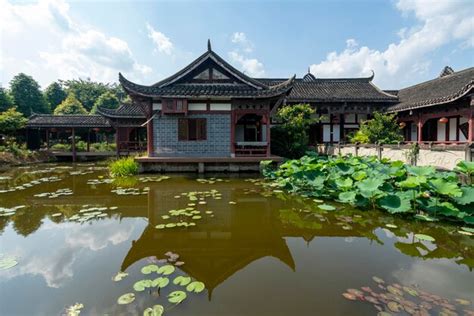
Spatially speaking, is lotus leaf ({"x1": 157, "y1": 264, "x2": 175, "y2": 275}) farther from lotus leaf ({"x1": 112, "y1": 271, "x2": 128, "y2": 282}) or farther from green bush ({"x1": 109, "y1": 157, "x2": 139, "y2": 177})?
green bush ({"x1": 109, "y1": 157, "x2": 139, "y2": 177})

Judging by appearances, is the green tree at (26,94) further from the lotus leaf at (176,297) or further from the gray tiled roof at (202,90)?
the lotus leaf at (176,297)

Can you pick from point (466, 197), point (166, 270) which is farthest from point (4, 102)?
point (466, 197)

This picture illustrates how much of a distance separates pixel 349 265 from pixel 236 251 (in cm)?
136

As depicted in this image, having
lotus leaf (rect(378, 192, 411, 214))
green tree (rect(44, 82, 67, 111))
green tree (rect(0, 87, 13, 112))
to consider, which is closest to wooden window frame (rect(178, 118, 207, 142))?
lotus leaf (rect(378, 192, 411, 214))

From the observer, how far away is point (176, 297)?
2404mm

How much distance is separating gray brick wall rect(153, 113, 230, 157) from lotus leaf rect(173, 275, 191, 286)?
9158mm

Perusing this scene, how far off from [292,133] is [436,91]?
26.8ft

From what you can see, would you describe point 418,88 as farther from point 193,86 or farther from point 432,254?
point 432,254

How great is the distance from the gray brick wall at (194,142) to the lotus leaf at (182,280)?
9158 mm

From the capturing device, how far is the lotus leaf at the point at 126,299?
7.80ft

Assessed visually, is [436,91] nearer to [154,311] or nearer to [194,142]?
[194,142]

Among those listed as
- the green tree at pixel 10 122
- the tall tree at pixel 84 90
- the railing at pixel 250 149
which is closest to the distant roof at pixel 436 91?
the railing at pixel 250 149

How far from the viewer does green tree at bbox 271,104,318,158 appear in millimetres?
13609

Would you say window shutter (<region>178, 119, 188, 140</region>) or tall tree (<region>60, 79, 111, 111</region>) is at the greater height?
tall tree (<region>60, 79, 111, 111</region>)
